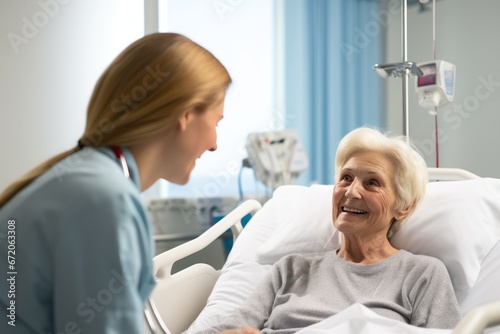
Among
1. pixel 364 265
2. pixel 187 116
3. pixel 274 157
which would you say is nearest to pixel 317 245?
pixel 364 265

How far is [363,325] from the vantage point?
1.43m

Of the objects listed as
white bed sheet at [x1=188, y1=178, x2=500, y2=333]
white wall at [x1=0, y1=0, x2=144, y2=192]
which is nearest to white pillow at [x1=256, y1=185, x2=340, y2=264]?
white bed sheet at [x1=188, y1=178, x2=500, y2=333]

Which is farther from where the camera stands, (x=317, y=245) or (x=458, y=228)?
(x=317, y=245)

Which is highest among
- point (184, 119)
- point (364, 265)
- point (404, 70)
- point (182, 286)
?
point (404, 70)

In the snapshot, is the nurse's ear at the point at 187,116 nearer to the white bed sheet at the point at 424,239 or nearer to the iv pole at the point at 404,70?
the white bed sheet at the point at 424,239

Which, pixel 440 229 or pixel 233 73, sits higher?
pixel 233 73

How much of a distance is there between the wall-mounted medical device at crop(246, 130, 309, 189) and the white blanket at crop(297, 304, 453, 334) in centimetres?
204

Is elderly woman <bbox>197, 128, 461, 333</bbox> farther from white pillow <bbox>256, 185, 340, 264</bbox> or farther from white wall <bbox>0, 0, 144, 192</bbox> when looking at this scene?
white wall <bbox>0, 0, 144, 192</bbox>

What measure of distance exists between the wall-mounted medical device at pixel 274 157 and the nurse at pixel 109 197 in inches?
96.1

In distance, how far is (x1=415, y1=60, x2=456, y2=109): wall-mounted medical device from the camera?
8.69 feet

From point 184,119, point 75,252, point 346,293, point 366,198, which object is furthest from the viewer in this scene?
point 366,198

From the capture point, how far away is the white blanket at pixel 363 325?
4.63 ft

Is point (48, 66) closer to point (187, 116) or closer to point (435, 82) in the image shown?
point (435, 82)

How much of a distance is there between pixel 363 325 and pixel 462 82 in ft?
10.8
